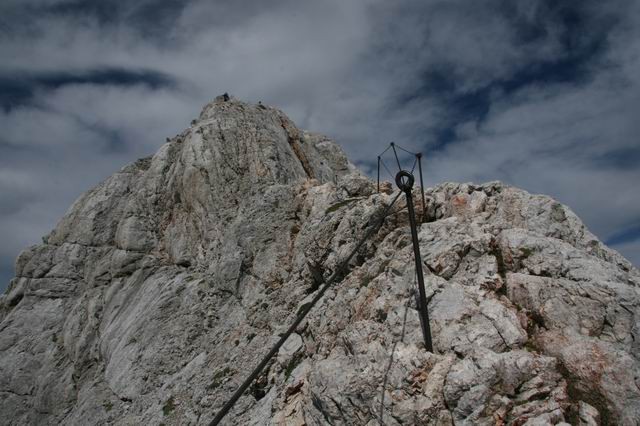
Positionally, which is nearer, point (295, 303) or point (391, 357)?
point (391, 357)

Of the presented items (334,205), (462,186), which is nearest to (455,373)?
(462,186)

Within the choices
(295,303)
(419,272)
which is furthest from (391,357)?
(295,303)

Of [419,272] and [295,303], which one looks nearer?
[419,272]

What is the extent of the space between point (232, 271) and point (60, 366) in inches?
801

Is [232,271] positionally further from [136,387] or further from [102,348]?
[102,348]

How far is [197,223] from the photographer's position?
3897 cm

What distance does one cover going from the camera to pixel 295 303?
1039 inches

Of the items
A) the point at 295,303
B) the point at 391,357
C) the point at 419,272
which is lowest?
the point at 391,357

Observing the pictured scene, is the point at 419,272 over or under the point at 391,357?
over

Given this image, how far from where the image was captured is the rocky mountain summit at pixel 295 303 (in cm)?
1294

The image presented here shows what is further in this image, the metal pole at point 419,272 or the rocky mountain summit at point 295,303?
the metal pole at point 419,272

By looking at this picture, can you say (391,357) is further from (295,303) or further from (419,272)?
(295,303)

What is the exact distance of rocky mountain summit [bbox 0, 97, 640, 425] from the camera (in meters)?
12.9

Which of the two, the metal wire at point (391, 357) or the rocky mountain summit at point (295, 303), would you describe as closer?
the rocky mountain summit at point (295, 303)
